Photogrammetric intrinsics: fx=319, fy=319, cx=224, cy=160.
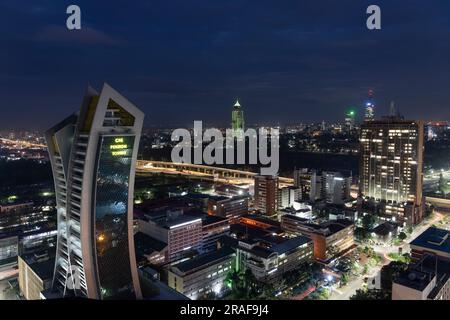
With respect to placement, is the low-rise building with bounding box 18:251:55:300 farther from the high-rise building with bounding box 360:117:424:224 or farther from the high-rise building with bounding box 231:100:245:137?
the high-rise building with bounding box 231:100:245:137

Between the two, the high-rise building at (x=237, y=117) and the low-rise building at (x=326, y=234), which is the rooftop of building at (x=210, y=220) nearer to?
the low-rise building at (x=326, y=234)

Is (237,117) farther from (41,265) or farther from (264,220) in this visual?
(41,265)

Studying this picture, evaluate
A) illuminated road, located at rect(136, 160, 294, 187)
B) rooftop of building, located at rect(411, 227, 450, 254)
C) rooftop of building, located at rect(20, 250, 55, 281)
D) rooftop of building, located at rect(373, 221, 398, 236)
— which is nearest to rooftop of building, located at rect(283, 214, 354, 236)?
rooftop of building, located at rect(373, 221, 398, 236)

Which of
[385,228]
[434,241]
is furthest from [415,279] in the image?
[385,228]

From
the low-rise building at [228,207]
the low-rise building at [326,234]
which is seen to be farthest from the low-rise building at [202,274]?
the low-rise building at [228,207]

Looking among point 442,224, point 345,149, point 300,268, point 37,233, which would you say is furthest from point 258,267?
point 345,149

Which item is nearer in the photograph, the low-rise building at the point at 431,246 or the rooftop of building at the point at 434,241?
the low-rise building at the point at 431,246

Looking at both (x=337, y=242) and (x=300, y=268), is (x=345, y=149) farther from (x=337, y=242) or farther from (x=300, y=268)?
(x=300, y=268)

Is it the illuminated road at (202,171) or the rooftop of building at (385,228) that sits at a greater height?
the illuminated road at (202,171)
